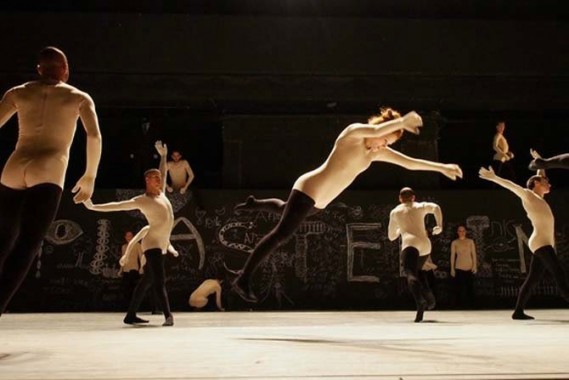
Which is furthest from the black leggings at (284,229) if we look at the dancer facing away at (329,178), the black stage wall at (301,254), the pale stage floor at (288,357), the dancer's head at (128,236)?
the black stage wall at (301,254)

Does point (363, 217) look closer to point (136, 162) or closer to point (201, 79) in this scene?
point (201, 79)

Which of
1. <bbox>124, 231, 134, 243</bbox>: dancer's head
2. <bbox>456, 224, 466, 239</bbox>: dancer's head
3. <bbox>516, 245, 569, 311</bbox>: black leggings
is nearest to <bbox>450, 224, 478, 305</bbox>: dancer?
<bbox>456, 224, 466, 239</bbox>: dancer's head

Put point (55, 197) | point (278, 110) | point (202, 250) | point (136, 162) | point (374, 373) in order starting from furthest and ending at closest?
point (136, 162) → point (278, 110) → point (202, 250) → point (55, 197) → point (374, 373)

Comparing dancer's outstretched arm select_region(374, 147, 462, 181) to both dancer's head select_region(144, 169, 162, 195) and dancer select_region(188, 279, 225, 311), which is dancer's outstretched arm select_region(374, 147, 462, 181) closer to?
dancer's head select_region(144, 169, 162, 195)

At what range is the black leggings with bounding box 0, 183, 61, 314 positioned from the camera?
12.2 feet

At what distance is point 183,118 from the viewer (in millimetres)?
14664

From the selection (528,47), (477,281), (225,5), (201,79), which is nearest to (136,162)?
(201,79)

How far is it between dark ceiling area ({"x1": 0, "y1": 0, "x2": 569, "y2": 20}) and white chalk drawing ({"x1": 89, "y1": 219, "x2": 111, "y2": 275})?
461cm

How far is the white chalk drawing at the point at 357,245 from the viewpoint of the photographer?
1283 cm

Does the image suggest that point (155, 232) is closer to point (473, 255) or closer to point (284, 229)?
point (284, 229)

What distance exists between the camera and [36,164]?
12.6 feet

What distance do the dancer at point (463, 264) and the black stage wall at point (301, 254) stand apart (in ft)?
1.17

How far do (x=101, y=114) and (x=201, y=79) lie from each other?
9.41ft

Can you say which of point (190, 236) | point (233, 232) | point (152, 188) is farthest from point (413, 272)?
point (190, 236)
